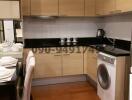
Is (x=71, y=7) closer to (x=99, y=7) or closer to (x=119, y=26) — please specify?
(x=99, y=7)

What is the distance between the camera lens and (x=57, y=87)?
3803 millimetres

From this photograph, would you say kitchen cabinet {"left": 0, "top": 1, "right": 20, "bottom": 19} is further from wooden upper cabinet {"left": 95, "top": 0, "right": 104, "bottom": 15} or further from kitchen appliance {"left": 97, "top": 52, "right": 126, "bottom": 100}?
kitchen appliance {"left": 97, "top": 52, "right": 126, "bottom": 100}

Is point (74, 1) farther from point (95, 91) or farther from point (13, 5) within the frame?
point (95, 91)

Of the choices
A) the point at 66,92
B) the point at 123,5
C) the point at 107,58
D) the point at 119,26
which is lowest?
the point at 66,92

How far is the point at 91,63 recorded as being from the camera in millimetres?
3666

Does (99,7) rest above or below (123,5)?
above

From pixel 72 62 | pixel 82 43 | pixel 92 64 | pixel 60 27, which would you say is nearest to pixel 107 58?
pixel 92 64

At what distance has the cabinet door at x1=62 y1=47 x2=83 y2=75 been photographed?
3822 mm

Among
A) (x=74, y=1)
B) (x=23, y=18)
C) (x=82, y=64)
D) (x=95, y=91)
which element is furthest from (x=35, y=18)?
(x=95, y=91)

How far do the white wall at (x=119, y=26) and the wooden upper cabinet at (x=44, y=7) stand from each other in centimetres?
122

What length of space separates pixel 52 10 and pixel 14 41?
3.37 feet

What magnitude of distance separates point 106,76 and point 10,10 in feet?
7.63

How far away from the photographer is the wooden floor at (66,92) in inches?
129

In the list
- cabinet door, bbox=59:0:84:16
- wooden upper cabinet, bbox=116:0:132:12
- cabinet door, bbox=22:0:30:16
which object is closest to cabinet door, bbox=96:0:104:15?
cabinet door, bbox=59:0:84:16
